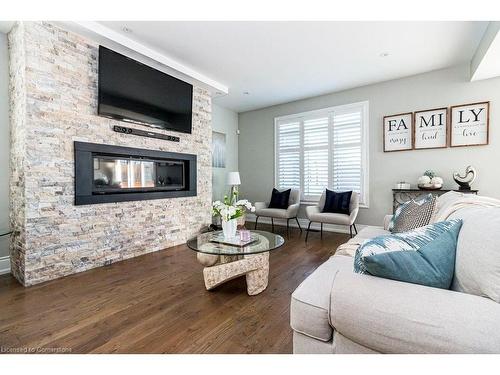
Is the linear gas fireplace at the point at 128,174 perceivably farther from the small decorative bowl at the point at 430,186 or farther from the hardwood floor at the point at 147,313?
the small decorative bowl at the point at 430,186

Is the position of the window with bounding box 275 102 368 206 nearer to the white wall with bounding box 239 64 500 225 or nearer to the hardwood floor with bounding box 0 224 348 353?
the white wall with bounding box 239 64 500 225

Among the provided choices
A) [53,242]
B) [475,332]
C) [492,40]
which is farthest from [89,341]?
[492,40]

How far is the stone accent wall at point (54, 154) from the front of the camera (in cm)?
236

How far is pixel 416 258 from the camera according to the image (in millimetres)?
987

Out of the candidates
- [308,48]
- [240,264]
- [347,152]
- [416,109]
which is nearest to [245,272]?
[240,264]

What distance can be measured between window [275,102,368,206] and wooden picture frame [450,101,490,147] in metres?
1.23

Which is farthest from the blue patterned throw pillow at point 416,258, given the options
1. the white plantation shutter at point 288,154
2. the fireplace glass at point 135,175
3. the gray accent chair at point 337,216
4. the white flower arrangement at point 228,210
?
the white plantation shutter at point 288,154

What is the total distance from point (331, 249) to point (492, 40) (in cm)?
294

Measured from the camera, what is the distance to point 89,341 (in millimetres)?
1514

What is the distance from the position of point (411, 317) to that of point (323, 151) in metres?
4.35

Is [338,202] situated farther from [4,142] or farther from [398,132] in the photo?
[4,142]

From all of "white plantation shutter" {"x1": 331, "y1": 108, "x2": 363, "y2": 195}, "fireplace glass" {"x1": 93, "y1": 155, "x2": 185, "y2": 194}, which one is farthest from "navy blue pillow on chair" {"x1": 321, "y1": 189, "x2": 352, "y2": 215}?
"fireplace glass" {"x1": 93, "y1": 155, "x2": 185, "y2": 194}

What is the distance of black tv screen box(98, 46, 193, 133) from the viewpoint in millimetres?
2861
